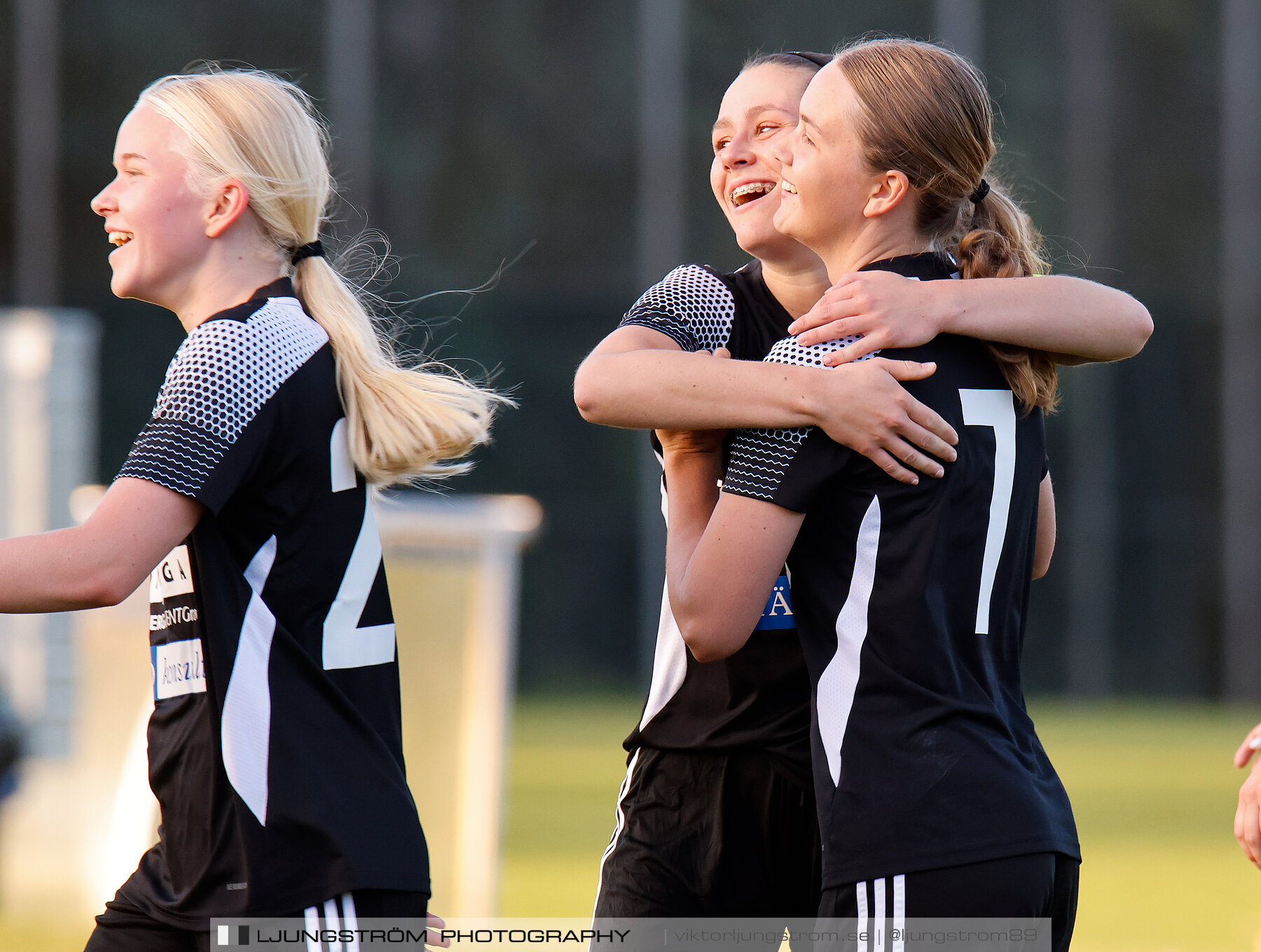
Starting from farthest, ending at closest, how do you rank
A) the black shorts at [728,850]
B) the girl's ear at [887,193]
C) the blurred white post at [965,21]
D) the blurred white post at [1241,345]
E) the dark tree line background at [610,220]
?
1. the blurred white post at [965,21]
2. the dark tree line background at [610,220]
3. the blurred white post at [1241,345]
4. the black shorts at [728,850]
5. the girl's ear at [887,193]

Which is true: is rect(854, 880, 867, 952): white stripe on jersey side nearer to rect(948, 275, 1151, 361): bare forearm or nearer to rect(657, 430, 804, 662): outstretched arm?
rect(657, 430, 804, 662): outstretched arm

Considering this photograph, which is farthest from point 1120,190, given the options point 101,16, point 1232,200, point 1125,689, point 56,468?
point 56,468


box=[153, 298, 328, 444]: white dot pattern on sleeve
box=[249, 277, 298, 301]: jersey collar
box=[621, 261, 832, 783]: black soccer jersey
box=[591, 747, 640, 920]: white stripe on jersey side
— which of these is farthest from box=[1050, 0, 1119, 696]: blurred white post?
box=[153, 298, 328, 444]: white dot pattern on sleeve

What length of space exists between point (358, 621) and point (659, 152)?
13.6m

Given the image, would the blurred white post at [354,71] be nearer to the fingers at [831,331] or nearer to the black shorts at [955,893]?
the fingers at [831,331]

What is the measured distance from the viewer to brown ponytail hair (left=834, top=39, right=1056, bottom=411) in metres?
2.06

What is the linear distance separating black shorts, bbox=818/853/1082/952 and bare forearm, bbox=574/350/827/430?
1.93 ft

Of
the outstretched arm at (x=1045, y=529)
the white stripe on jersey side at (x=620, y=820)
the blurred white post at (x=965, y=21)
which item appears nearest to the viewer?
the outstretched arm at (x=1045, y=529)

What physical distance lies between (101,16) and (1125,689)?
1225 centimetres

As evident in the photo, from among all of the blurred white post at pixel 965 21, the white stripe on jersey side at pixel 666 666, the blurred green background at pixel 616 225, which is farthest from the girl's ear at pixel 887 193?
the blurred white post at pixel 965 21

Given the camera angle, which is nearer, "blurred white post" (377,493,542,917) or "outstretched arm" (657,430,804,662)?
"outstretched arm" (657,430,804,662)

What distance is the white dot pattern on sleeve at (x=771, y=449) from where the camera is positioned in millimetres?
1968

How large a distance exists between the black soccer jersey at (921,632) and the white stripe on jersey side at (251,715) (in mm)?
679

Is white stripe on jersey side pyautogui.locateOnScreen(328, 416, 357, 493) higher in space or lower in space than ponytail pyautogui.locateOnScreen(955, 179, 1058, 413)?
lower
